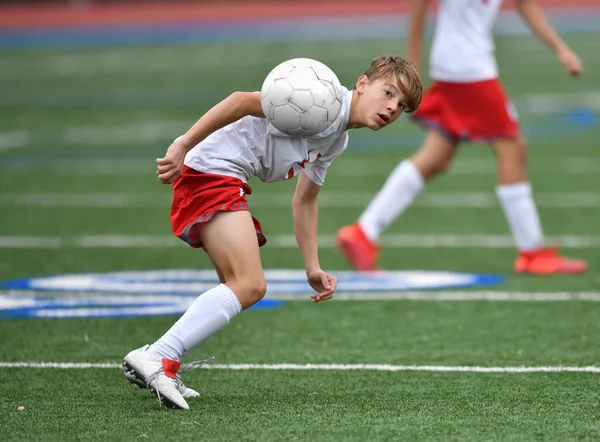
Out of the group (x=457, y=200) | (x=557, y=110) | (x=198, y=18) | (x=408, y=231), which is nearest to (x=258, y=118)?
(x=408, y=231)

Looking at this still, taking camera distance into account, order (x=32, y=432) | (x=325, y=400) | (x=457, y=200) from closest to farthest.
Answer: (x=32, y=432) → (x=325, y=400) → (x=457, y=200)

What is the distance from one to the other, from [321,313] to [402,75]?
2500mm

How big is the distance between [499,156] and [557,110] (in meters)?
9.86

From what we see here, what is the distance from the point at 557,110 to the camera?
18078mm

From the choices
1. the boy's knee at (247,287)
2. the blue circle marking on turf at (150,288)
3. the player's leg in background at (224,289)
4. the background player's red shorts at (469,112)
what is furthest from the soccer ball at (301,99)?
the background player's red shorts at (469,112)

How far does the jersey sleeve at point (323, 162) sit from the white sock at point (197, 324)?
70 centimetres

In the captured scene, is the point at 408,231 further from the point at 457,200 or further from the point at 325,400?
the point at 325,400

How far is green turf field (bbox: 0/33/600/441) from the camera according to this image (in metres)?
4.99

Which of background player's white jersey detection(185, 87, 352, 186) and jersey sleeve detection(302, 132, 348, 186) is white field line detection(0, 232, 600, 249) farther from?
background player's white jersey detection(185, 87, 352, 186)

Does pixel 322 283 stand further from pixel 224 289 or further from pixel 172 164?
pixel 172 164

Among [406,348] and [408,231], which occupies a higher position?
[406,348]

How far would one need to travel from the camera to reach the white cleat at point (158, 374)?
198 inches

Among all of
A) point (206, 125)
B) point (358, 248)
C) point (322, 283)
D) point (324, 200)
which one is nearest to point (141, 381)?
point (322, 283)

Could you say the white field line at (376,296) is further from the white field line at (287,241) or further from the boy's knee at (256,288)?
the boy's knee at (256,288)
